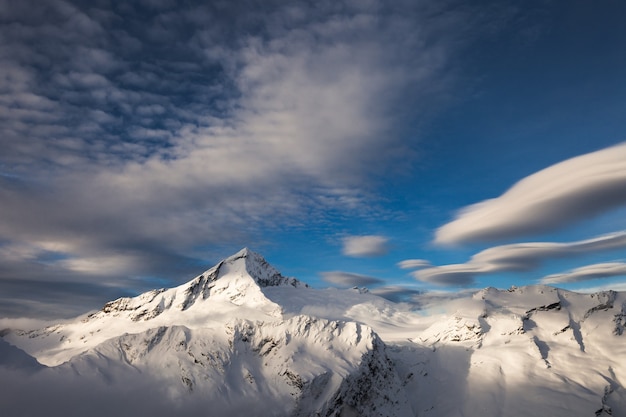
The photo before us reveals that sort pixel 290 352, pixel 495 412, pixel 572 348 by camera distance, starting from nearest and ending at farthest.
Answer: pixel 290 352 → pixel 495 412 → pixel 572 348

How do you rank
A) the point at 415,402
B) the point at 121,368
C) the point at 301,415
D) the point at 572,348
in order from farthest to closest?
1. the point at 572,348
2. the point at 415,402
3. the point at 121,368
4. the point at 301,415

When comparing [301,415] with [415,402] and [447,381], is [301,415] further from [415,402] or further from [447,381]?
[447,381]

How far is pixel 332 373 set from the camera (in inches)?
5620

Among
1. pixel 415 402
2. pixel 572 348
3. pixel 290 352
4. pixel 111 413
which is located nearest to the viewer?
pixel 111 413

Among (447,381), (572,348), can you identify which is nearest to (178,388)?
(447,381)

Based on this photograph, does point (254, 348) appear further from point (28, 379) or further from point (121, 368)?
point (28, 379)

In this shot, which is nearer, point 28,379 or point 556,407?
point 28,379

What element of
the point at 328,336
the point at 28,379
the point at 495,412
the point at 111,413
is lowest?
the point at 495,412

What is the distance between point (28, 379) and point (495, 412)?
165885 millimetres

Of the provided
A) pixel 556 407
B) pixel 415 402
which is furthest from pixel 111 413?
pixel 556 407

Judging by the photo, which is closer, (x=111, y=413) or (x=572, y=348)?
(x=111, y=413)

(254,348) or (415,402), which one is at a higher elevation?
(254,348)

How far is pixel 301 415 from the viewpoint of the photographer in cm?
13025

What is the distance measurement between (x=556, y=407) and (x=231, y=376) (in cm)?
12800
